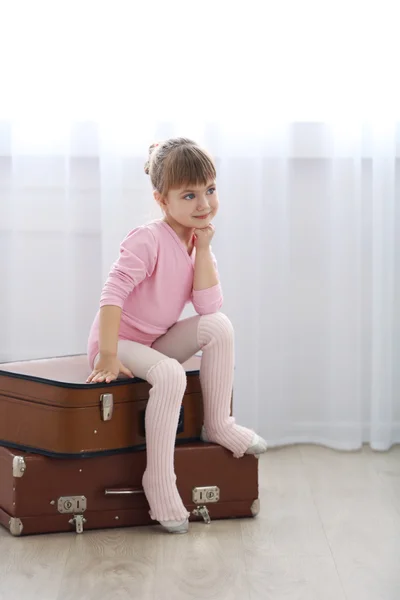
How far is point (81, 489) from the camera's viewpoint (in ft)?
6.13

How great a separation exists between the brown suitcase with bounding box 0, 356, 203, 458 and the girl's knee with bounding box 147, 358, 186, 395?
0.05 m

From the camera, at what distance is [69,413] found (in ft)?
6.02

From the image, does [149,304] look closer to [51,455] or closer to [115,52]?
[51,455]

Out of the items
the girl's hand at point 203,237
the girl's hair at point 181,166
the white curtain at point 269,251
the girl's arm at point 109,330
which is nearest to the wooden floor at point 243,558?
the girl's arm at point 109,330

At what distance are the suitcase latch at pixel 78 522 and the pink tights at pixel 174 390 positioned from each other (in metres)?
0.14

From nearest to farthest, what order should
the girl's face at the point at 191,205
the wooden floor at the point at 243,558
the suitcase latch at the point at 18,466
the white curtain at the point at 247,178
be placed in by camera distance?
the wooden floor at the point at 243,558
the suitcase latch at the point at 18,466
the girl's face at the point at 191,205
the white curtain at the point at 247,178

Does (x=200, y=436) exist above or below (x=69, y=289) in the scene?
below

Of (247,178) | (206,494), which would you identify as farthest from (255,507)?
(247,178)

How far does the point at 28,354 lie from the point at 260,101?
89cm

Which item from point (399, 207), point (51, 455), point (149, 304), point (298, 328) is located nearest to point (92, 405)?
point (51, 455)

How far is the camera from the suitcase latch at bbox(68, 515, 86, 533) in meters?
1.86

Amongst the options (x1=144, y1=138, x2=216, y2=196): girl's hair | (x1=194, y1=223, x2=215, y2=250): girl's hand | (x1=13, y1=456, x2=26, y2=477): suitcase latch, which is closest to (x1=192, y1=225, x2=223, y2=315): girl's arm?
(x1=194, y1=223, x2=215, y2=250): girl's hand

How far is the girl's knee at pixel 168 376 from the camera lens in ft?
6.06

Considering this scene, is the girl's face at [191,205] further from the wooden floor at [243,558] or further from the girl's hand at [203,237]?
the wooden floor at [243,558]
